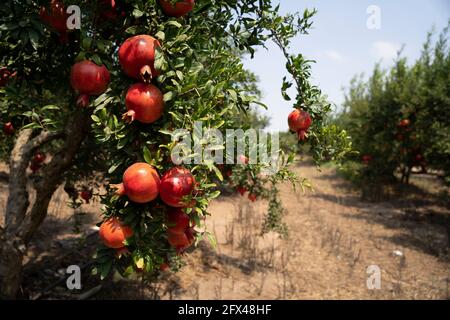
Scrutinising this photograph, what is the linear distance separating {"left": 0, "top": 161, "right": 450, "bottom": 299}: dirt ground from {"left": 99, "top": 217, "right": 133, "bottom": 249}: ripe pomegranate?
278 centimetres

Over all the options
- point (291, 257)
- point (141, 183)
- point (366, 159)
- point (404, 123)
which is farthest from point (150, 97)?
point (366, 159)

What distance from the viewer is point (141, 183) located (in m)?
1.11

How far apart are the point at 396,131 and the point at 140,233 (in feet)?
29.6

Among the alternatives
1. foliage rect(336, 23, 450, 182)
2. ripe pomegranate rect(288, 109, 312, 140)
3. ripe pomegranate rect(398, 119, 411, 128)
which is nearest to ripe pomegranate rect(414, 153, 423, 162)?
foliage rect(336, 23, 450, 182)

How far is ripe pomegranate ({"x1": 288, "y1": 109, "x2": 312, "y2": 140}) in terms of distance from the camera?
1.78 metres

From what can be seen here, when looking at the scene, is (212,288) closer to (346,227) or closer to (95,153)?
(95,153)

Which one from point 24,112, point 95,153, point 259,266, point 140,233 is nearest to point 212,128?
point 140,233

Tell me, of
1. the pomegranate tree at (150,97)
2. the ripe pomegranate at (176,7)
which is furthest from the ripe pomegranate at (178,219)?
the ripe pomegranate at (176,7)

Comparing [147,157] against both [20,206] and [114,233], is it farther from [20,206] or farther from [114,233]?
[20,206]

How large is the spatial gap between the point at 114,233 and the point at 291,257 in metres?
4.83

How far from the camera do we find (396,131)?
29.2 feet

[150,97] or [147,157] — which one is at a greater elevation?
[150,97]

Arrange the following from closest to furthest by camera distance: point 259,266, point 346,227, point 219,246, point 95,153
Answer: point 95,153 → point 259,266 → point 219,246 → point 346,227

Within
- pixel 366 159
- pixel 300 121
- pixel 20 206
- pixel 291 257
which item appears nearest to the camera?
pixel 300 121
